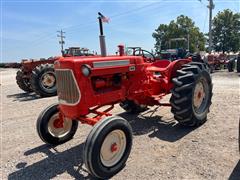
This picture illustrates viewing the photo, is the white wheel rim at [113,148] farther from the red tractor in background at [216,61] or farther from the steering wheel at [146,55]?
the red tractor in background at [216,61]

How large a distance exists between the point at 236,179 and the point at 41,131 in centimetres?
332

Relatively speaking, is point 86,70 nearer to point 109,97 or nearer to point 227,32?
point 109,97

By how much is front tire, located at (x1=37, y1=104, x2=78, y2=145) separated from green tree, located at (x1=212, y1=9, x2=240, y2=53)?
176 ft

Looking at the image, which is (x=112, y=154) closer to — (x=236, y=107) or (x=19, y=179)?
(x=19, y=179)

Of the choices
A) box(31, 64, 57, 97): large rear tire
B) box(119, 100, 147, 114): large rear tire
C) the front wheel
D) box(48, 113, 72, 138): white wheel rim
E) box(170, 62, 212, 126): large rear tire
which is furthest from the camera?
box(31, 64, 57, 97): large rear tire

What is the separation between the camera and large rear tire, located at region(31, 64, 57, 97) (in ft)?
37.0

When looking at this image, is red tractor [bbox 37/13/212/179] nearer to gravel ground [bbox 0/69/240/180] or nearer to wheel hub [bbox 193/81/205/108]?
wheel hub [bbox 193/81/205/108]

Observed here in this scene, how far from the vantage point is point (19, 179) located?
397 centimetres

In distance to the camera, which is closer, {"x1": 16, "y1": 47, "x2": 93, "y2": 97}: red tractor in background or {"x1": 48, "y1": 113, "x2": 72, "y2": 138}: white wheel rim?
{"x1": 48, "y1": 113, "x2": 72, "y2": 138}: white wheel rim

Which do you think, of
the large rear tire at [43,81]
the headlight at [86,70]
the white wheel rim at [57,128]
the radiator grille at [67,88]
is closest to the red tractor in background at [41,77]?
the large rear tire at [43,81]

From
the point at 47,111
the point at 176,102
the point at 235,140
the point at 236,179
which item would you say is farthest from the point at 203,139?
the point at 47,111

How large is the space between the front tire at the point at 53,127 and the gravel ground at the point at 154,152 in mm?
162

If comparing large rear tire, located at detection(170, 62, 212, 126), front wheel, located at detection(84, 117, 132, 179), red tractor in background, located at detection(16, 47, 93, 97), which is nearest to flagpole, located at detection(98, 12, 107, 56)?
large rear tire, located at detection(170, 62, 212, 126)

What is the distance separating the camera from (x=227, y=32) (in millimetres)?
54781
